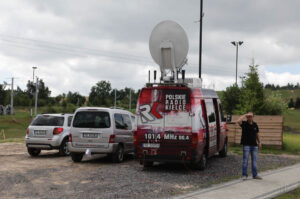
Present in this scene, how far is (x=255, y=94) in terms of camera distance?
3008 cm

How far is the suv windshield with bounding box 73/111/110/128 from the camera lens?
40.4 feet

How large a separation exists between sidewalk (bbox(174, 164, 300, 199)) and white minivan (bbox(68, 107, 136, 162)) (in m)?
4.58

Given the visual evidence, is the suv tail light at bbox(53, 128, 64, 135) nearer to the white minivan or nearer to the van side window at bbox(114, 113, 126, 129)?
the white minivan

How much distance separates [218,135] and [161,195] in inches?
224

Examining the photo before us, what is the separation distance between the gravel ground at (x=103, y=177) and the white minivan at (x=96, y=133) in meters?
0.47

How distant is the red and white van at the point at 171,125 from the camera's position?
1026 cm

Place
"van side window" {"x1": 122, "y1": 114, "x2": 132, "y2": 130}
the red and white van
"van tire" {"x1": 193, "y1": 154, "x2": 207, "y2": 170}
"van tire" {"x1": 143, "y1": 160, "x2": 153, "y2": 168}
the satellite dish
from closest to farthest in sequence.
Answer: the red and white van < "van tire" {"x1": 193, "y1": 154, "x2": 207, "y2": 170} < "van tire" {"x1": 143, "y1": 160, "x2": 153, "y2": 168} < the satellite dish < "van side window" {"x1": 122, "y1": 114, "x2": 132, "y2": 130}

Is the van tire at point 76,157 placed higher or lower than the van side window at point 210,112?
lower

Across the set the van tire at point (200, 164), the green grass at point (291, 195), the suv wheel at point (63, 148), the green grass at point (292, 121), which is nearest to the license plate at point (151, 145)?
the van tire at point (200, 164)

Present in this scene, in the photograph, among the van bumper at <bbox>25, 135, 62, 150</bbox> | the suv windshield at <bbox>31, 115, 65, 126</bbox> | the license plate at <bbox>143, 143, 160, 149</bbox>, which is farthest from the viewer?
the suv windshield at <bbox>31, 115, 65, 126</bbox>

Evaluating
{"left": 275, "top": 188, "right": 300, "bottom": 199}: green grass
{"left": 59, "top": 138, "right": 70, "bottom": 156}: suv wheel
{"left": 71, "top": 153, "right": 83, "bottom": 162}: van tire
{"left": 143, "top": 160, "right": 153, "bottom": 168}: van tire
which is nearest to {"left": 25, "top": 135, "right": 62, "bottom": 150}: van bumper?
{"left": 59, "top": 138, "right": 70, "bottom": 156}: suv wheel

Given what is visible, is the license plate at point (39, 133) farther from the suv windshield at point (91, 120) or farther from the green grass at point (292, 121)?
the green grass at point (292, 121)

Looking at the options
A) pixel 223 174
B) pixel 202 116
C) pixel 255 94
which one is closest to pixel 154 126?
pixel 202 116

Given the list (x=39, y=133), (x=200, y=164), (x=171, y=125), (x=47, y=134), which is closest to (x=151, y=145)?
(x=171, y=125)
